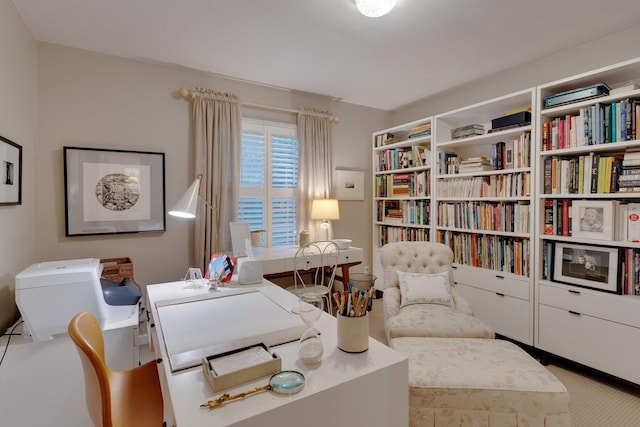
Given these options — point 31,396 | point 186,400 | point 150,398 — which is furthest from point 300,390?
point 31,396

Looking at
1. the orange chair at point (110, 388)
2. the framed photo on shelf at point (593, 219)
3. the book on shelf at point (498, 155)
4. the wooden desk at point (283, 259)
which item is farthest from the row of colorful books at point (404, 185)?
the orange chair at point (110, 388)

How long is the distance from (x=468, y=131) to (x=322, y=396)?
2.91m

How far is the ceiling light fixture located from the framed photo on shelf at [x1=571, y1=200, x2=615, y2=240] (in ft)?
6.22

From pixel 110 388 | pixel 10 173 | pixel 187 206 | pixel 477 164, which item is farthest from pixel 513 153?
pixel 10 173

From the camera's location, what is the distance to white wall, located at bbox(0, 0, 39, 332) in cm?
181

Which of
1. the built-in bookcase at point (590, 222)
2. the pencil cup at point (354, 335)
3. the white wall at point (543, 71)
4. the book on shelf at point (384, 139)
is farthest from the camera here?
the book on shelf at point (384, 139)

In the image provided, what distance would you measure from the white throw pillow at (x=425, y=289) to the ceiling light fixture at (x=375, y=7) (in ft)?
6.08

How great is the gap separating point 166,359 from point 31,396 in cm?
99

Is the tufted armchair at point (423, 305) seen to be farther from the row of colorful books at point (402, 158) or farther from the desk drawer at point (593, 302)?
the row of colorful books at point (402, 158)

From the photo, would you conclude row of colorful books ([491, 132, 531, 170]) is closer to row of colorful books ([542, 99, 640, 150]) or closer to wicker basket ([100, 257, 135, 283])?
row of colorful books ([542, 99, 640, 150])

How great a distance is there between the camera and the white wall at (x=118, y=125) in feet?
8.15

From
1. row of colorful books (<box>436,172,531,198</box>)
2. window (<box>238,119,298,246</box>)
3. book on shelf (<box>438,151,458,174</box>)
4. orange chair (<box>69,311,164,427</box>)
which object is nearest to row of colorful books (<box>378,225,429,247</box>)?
row of colorful books (<box>436,172,531,198</box>)

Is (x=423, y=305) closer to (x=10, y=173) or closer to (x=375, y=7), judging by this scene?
(x=375, y=7)

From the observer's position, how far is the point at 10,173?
1.89 metres
